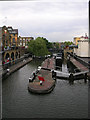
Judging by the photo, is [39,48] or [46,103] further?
[39,48]

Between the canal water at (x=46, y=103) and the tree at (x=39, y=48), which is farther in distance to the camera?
the tree at (x=39, y=48)

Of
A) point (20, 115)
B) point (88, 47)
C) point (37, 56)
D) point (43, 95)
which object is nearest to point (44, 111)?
point (20, 115)

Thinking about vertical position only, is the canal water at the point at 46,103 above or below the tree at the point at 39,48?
below

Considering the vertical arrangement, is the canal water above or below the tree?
below

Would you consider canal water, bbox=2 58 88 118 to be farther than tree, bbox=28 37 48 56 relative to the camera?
No

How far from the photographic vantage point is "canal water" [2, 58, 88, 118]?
1541 centimetres

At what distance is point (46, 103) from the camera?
1812 cm

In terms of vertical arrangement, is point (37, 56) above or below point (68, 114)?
above

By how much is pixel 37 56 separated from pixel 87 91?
2228 inches

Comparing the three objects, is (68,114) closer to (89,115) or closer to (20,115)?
(89,115)

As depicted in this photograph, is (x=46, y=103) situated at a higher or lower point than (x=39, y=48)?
lower

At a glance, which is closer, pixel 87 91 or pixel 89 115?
pixel 89 115

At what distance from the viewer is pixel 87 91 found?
22.8m

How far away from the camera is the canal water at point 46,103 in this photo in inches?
607
